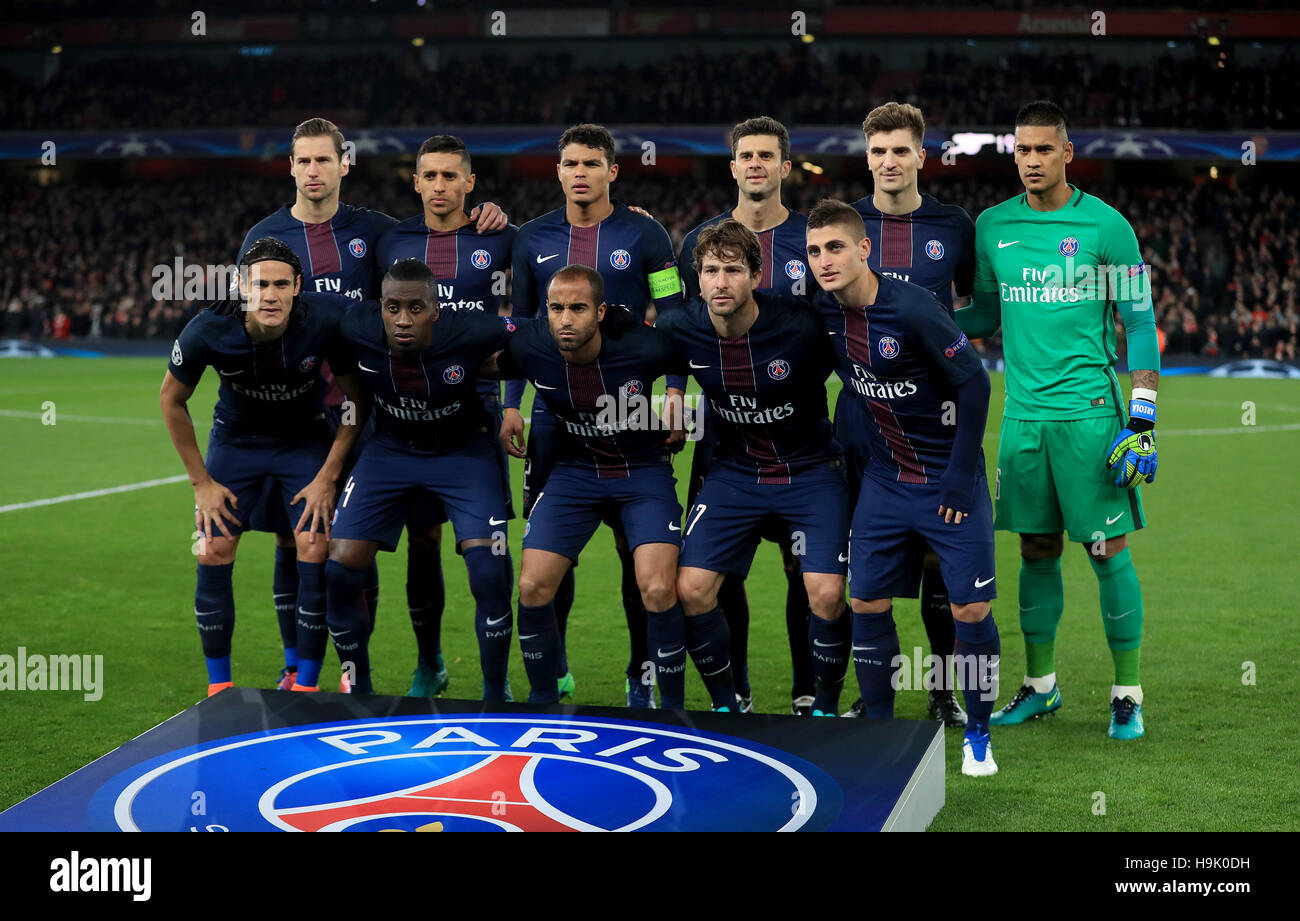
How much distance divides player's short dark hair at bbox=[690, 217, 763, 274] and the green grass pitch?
200 cm

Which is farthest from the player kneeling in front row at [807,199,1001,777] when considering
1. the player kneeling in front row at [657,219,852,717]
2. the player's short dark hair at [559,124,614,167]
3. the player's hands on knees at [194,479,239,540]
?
the player's hands on knees at [194,479,239,540]

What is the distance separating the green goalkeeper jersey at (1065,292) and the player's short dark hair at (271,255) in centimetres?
280

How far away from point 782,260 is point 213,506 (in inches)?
101

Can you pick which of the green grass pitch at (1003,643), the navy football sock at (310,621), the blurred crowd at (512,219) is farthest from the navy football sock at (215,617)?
the blurred crowd at (512,219)

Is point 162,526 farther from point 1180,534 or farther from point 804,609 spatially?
point 1180,534

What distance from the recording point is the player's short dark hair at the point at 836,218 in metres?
4.82

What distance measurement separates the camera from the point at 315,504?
19.0 feet

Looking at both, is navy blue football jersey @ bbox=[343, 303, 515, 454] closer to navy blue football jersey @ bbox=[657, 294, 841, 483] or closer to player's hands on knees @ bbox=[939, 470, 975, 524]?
navy blue football jersey @ bbox=[657, 294, 841, 483]

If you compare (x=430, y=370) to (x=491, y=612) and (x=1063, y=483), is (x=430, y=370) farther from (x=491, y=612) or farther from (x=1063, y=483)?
(x=1063, y=483)

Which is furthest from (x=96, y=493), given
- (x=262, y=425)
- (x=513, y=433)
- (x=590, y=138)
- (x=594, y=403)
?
(x=594, y=403)

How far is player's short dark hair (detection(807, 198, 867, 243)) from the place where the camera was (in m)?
4.82

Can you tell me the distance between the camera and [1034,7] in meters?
34.5

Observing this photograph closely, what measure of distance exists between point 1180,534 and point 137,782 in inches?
310
